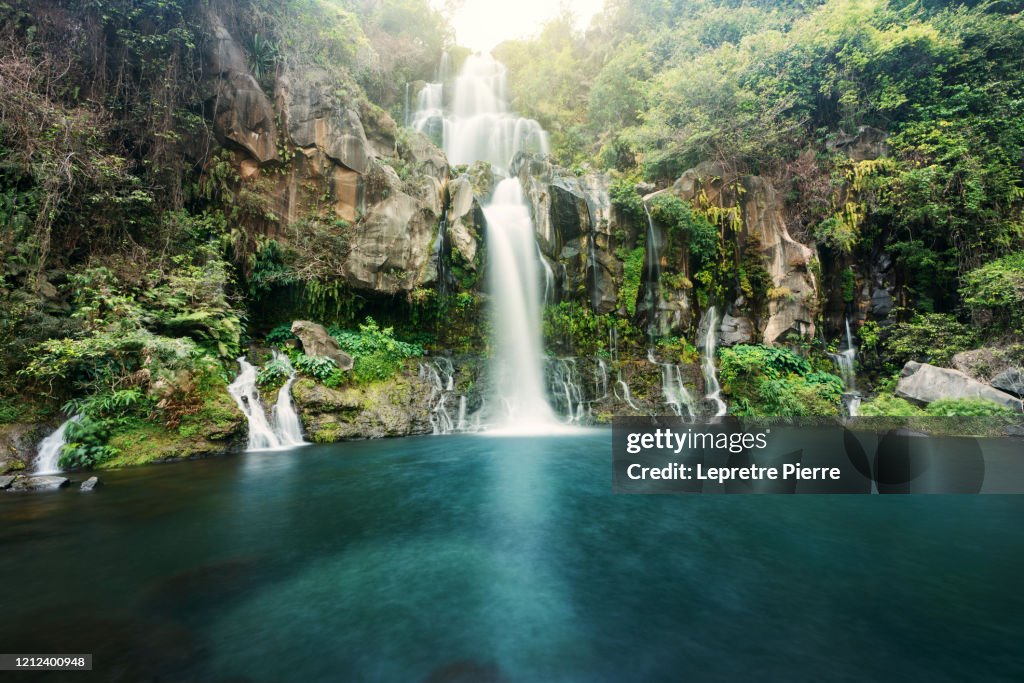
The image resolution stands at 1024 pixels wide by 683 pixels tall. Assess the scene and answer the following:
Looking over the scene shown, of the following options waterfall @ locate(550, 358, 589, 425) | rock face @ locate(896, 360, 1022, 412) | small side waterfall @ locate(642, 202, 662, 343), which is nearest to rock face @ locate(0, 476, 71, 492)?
waterfall @ locate(550, 358, 589, 425)

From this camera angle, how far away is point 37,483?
6047mm

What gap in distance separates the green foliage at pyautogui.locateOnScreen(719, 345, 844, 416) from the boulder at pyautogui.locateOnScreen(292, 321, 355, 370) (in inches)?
421

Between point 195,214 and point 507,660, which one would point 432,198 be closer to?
point 195,214

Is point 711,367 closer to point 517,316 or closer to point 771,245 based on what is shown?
point 771,245

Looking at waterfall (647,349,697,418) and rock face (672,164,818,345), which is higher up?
rock face (672,164,818,345)

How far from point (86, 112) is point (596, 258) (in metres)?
12.8

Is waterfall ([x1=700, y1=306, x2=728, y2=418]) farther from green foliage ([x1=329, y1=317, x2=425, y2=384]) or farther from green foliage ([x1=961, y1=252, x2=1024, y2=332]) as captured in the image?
green foliage ([x1=329, y1=317, x2=425, y2=384])

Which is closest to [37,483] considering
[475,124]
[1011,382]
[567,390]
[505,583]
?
[505,583]

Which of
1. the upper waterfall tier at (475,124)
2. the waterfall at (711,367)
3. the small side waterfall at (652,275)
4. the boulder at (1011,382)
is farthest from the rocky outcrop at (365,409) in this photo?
the boulder at (1011,382)

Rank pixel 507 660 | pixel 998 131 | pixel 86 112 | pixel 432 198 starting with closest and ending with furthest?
1. pixel 507 660
2. pixel 86 112
3. pixel 432 198
4. pixel 998 131

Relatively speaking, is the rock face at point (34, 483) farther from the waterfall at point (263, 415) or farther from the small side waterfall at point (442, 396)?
the small side waterfall at point (442, 396)

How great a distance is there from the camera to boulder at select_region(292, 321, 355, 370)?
10453mm

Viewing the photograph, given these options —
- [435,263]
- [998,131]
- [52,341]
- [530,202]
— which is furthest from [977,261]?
[52,341]

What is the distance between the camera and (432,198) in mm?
12484
